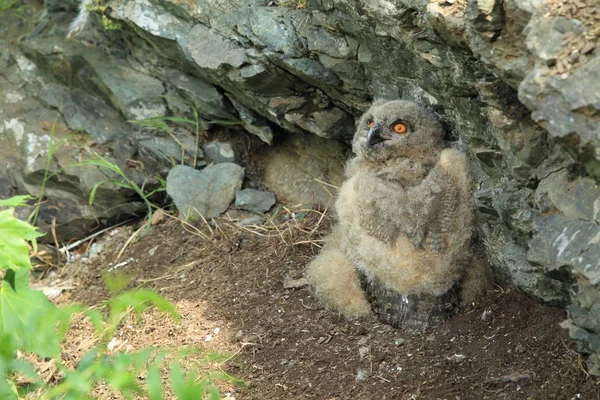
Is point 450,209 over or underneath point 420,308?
over

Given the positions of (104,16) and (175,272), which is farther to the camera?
(104,16)

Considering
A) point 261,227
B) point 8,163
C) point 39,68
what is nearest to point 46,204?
point 8,163

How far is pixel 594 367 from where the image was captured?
10.6ft

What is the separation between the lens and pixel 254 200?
18.9ft

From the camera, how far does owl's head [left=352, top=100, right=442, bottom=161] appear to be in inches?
168

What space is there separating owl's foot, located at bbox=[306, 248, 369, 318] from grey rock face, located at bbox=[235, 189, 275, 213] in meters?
1.17

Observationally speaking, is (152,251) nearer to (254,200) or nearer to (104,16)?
(254,200)

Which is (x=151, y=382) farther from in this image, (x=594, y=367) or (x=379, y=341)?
(x=379, y=341)

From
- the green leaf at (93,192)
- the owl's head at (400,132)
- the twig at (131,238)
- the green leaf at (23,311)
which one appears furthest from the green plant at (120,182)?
the green leaf at (23,311)

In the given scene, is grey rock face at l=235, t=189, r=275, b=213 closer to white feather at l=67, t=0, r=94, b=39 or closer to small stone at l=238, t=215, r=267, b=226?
small stone at l=238, t=215, r=267, b=226

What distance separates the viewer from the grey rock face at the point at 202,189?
5.71 metres

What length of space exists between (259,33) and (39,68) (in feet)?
8.24

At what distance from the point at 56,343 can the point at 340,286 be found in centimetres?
210

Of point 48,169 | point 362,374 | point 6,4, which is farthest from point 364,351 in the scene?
point 6,4
